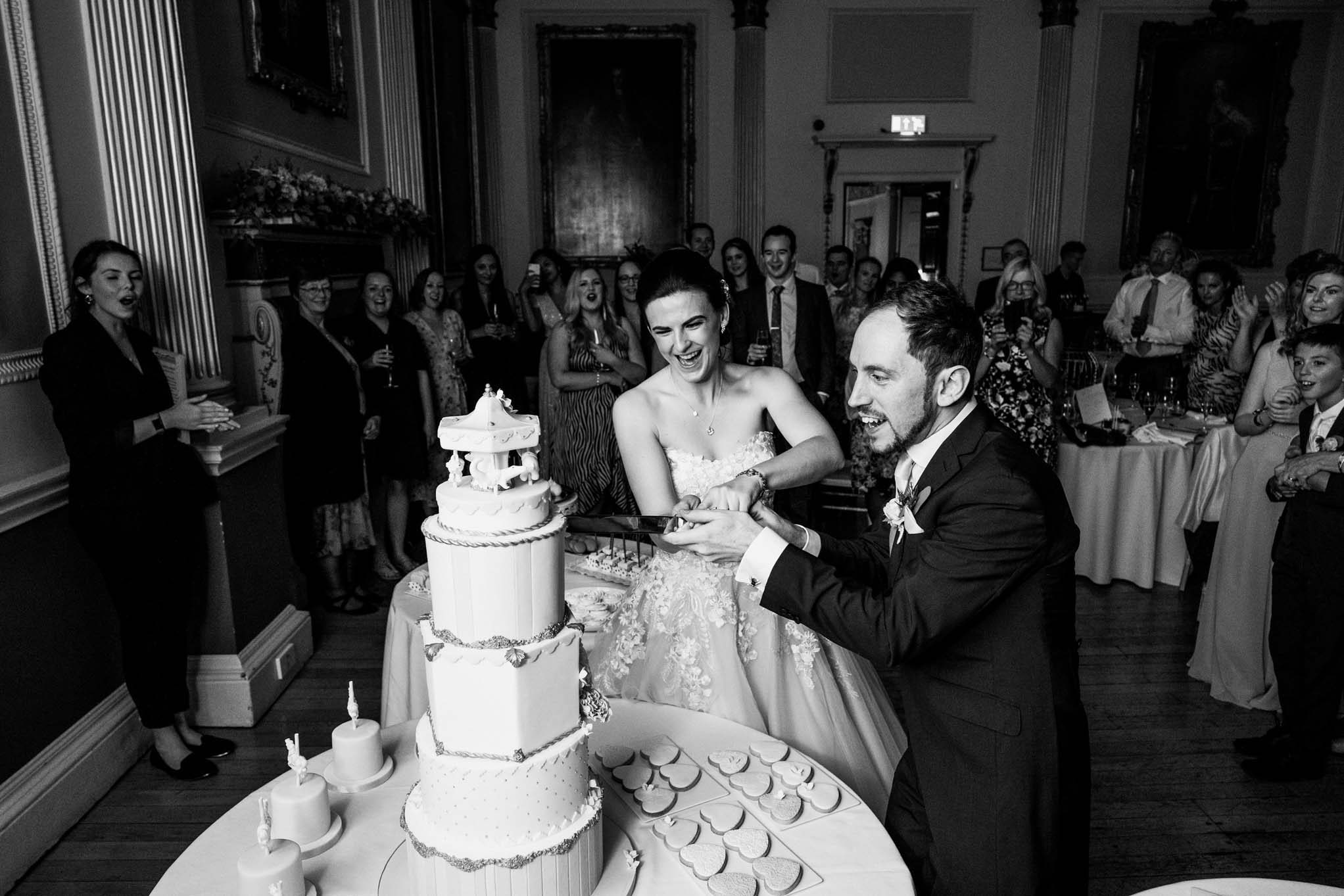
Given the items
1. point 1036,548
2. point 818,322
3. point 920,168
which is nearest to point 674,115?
point 920,168

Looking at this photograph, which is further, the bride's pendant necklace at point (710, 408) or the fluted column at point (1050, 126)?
the fluted column at point (1050, 126)

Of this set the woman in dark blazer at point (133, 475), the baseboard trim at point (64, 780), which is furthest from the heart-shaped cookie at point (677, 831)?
the woman in dark blazer at point (133, 475)

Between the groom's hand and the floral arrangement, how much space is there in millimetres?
3294

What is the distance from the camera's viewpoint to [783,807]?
1.63m

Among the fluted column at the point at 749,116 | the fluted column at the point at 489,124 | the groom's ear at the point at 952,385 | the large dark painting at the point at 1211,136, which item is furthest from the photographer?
the large dark painting at the point at 1211,136

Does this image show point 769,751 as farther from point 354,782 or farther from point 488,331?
point 488,331

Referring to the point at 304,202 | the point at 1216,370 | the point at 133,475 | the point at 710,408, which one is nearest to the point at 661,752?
the point at 710,408

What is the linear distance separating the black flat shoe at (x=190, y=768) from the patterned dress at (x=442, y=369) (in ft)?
7.95

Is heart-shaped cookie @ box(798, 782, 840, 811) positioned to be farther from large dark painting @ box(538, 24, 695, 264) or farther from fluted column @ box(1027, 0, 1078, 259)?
fluted column @ box(1027, 0, 1078, 259)

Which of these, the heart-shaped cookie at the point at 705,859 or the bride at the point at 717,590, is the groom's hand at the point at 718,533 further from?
the heart-shaped cookie at the point at 705,859

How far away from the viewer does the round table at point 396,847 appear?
4.79ft

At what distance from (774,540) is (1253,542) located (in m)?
3.22

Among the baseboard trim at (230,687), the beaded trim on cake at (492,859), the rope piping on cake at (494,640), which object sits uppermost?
the rope piping on cake at (494,640)

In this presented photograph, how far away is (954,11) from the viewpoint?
32.7ft
